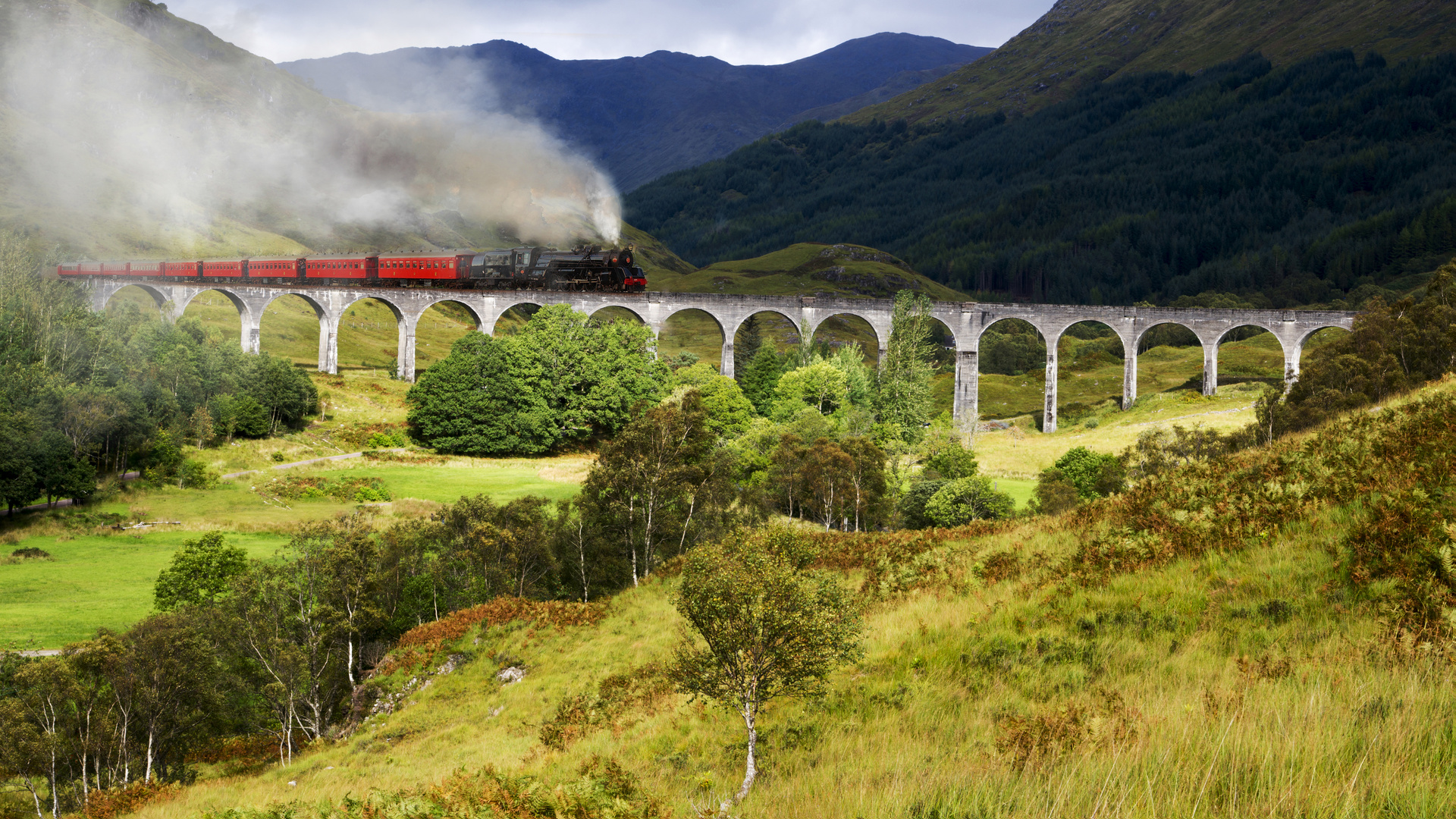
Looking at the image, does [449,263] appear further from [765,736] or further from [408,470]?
[765,736]

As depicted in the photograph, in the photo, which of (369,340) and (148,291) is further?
(369,340)

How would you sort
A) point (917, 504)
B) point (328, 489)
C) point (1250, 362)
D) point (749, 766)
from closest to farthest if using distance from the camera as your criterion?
point (749, 766) < point (917, 504) < point (328, 489) < point (1250, 362)

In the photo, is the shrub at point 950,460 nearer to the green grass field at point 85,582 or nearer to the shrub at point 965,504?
the shrub at point 965,504

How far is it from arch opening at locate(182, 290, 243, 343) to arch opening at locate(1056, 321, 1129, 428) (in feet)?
331

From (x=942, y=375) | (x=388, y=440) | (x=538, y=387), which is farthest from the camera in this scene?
(x=942, y=375)

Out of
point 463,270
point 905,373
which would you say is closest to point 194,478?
point 463,270

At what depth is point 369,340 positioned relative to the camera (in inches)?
5007

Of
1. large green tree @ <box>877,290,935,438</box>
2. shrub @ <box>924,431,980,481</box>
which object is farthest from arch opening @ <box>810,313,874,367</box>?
shrub @ <box>924,431,980,481</box>

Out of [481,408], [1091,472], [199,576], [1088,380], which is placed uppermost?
[1088,380]

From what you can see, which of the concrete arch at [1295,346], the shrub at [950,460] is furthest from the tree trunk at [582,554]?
the concrete arch at [1295,346]

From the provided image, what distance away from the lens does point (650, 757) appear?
12359 mm

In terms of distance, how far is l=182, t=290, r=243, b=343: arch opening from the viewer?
105875 millimetres

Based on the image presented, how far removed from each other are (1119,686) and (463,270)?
8586cm

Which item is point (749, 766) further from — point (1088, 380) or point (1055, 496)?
point (1088, 380)
